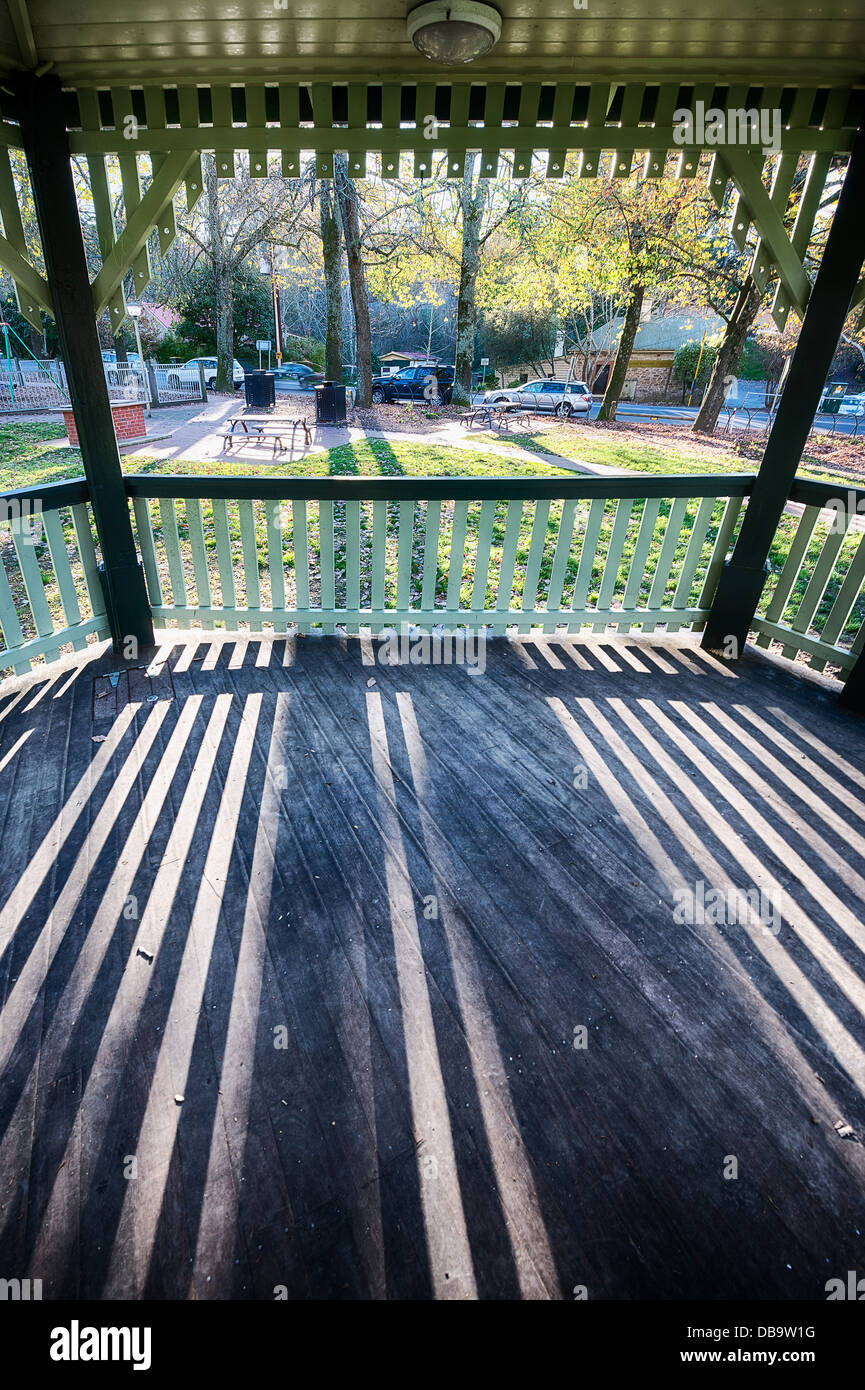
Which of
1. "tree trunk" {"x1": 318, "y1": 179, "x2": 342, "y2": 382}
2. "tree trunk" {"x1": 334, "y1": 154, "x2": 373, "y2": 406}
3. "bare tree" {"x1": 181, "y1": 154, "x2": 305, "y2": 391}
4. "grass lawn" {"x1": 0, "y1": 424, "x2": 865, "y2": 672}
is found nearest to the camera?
"grass lawn" {"x1": 0, "y1": 424, "x2": 865, "y2": 672}

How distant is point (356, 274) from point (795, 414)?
14509mm

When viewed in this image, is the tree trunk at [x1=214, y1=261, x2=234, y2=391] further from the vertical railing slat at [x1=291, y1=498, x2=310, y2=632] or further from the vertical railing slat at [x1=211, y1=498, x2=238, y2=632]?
the vertical railing slat at [x1=291, y1=498, x2=310, y2=632]

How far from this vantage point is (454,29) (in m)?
2.10

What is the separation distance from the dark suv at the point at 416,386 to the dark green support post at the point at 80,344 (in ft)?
52.8

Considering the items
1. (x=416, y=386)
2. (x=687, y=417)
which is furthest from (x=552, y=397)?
(x=416, y=386)

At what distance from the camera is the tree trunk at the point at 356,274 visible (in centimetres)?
1293

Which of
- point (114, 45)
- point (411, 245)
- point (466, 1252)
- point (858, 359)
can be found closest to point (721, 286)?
point (411, 245)

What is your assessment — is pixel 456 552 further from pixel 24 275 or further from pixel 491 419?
pixel 491 419

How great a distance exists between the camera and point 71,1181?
1.35 meters

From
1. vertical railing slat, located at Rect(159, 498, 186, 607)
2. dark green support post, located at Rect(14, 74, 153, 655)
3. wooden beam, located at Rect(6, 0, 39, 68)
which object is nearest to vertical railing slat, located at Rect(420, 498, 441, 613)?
vertical railing slat, located at Rect(159, 498, 186, 607)

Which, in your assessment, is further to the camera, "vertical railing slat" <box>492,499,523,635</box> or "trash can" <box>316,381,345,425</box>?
"trash can" <box>316,381,345,425</box>

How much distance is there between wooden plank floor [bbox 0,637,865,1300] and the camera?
129 centimetres

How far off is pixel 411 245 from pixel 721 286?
8242 mm

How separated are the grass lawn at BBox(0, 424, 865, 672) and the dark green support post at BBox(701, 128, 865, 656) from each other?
0.28 meters
